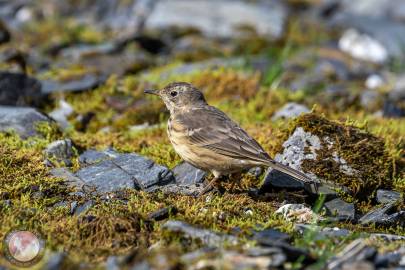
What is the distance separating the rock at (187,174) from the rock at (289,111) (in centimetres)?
270

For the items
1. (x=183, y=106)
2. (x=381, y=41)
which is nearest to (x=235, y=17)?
(x=381, y=41)

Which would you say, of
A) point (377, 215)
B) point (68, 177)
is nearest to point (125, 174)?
point (68, 177)

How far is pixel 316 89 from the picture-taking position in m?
→ 13.6

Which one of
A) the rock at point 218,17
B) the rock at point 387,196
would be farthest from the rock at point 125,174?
the rock at point 218,17

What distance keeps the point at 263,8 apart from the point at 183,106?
37.4 ft

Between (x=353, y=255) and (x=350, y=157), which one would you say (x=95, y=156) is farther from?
(x=353, y=255)

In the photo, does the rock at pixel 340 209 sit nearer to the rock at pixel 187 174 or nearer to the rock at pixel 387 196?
the rock at pixel 387 196

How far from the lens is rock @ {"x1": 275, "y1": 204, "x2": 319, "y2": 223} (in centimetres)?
707

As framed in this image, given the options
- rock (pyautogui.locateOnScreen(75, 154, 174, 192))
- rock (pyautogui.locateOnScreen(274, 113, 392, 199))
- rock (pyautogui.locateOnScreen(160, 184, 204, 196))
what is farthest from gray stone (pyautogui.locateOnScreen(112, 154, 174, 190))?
rock (pyautogui.locateOnScreen(274, 113, 392, 199))

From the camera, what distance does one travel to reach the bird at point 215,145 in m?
7.75

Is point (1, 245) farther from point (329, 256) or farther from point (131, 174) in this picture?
point (329, 256)

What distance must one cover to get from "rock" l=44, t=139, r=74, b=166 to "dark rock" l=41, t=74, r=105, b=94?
321 cm

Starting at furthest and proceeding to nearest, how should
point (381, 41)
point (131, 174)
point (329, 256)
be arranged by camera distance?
point (381, 41) < point (131, 174) < point (329, 256)

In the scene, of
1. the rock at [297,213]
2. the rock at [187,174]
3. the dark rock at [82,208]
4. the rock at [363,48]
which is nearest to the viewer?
the dark rock at [82,208]
